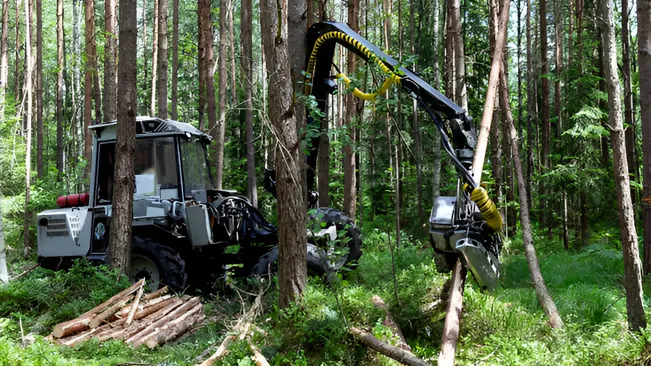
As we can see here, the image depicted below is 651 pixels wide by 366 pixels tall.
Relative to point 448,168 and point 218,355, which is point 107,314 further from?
point 448,168

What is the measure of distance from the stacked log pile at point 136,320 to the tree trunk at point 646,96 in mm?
6307

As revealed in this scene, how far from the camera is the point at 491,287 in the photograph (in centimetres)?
537

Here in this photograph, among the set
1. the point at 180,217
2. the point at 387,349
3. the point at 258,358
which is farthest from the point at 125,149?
the point at 387,349

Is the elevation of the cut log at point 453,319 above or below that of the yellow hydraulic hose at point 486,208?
below

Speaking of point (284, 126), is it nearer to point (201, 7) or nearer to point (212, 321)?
point (212, 321)

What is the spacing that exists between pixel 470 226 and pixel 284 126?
2261 millimetres

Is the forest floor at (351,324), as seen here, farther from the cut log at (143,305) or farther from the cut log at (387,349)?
the cut log at (143,305)

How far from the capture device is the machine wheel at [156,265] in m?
8.45

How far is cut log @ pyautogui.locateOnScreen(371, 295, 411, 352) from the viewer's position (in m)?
5.37

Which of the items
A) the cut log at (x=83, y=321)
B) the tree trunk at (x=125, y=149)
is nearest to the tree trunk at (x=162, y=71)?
the tree trunk at (x=125, y=149)

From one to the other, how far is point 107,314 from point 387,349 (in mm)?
3753

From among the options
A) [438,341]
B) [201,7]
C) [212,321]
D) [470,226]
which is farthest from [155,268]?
[201,7]

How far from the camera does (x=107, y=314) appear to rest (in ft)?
22.1

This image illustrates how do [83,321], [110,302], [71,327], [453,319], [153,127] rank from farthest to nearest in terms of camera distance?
[153,127] < [110,302] < [83,321] < [71,327] < [453,319]
